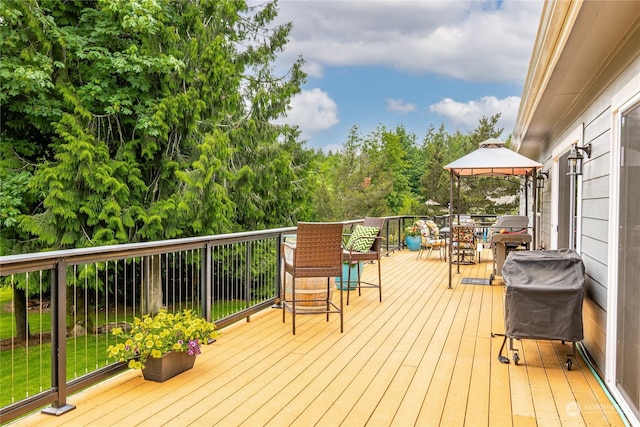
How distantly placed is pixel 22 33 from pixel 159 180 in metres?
3.48

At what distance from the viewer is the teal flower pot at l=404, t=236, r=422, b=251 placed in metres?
13.1

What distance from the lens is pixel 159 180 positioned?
10164 millimetres

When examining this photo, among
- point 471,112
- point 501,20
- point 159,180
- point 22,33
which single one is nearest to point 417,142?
point 471,112

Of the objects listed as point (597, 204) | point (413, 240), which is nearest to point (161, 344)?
point (597, 204)

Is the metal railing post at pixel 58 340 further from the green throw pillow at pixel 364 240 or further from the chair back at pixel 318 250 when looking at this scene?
the green throw pillow at pixel 364 240

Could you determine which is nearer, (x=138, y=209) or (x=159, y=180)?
(x=138, y=209)

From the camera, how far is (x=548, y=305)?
12.0ft

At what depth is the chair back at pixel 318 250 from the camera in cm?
475

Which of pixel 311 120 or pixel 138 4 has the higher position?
pixel 311 120

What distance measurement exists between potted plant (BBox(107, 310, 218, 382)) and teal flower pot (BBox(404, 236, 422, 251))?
10.1 m

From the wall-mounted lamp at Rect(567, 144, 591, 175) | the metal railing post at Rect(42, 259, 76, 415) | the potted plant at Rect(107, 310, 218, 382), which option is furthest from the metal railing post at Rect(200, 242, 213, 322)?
the wall-mounted lamp at Rect(567, 144, 591, 175)

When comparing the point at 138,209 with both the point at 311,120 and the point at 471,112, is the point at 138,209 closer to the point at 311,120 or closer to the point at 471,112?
the point at 311,120

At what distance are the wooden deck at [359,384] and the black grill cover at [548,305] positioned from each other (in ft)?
1.00

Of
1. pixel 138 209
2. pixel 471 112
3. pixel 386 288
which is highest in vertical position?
pixel 471 112
